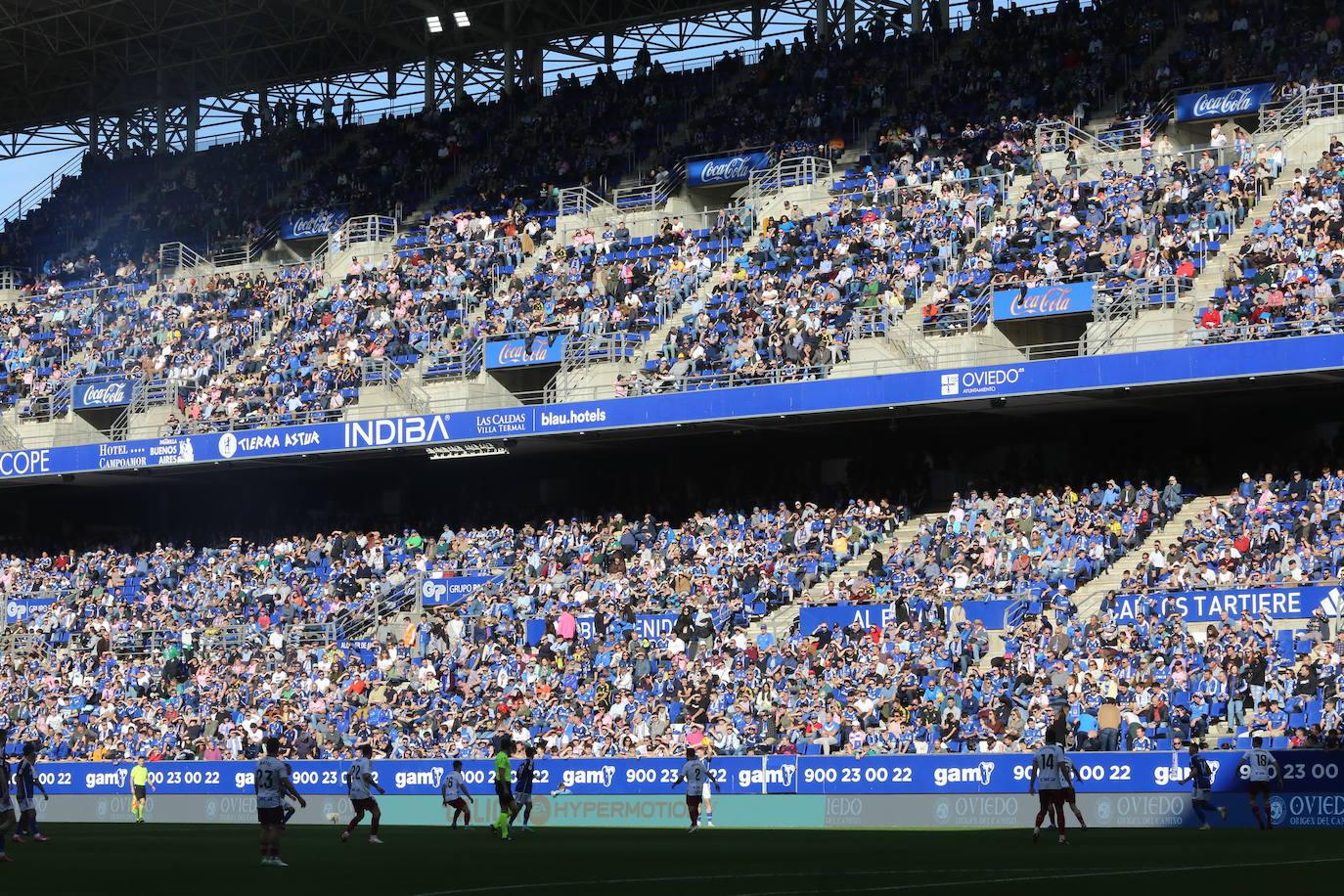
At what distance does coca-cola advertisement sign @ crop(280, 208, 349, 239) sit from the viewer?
55906mm

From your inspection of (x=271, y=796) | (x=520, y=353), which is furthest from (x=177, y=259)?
(x=271, y=796)

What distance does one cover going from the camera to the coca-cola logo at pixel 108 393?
51688mm

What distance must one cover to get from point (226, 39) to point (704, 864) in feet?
153

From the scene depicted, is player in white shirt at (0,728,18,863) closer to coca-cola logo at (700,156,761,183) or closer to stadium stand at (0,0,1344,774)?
stadium stand at (0,0,1344,774)

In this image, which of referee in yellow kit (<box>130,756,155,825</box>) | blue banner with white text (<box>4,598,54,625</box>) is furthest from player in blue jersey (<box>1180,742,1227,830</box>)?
blue banner with white text (<box>4,598,54,625</box>)

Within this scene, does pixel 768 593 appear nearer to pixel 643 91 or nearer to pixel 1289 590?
pixel 1289 590

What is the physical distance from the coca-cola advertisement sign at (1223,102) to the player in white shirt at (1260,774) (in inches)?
700

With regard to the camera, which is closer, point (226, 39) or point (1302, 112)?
point (1302, 112)

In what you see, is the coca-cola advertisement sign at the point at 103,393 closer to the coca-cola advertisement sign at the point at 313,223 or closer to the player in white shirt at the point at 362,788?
the coca-cola advertisement sign at the point at 313,223

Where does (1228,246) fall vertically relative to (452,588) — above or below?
above

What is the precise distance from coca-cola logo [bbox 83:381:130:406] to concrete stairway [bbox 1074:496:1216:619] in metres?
26.7

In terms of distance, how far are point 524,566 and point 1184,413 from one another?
14.8 metres

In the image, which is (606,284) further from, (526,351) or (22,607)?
(22,607)

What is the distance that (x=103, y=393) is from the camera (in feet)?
171
